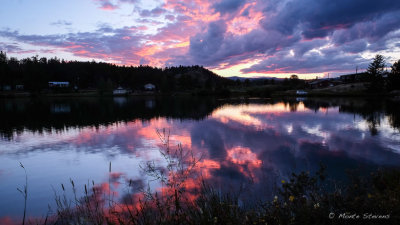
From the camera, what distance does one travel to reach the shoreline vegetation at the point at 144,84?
100938 mm

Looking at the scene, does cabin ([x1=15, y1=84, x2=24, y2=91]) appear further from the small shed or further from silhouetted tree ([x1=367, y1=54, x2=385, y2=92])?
silhouetted tree ([x1=367, y1=54, x2=385, y2=92])

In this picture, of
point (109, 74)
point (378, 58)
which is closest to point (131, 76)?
point (109, 74)

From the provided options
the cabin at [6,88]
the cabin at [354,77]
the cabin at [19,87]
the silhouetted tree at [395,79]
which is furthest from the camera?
the cabin at [19,87]

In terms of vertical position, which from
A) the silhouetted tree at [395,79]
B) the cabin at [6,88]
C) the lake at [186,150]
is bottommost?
the lake at [186,150]

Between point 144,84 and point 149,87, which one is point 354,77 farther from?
point 144,84

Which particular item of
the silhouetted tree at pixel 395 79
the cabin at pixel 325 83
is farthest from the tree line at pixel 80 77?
the silhouetted tree at pixel 395 79

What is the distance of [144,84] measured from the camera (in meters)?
185

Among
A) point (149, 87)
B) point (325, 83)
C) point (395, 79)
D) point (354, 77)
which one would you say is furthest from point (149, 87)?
point (395, 79)

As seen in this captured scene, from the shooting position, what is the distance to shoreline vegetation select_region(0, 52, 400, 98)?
10094 centimetres

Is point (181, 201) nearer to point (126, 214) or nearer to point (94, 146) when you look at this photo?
point (126, 214)

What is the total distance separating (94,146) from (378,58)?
123017 mm

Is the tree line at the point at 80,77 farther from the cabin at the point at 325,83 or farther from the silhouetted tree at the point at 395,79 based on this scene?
the silhouetted tree at the point at 395,79

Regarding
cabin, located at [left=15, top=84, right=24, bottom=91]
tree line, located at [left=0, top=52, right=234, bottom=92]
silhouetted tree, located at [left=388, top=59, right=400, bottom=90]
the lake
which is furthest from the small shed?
the lake

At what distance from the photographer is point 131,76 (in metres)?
190
